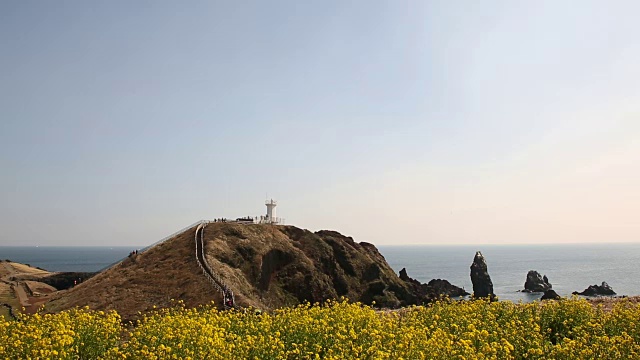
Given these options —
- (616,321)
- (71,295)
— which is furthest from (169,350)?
(71,295)

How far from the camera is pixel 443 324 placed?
16.5 meters

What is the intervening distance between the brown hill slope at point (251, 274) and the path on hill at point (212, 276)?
0.58m

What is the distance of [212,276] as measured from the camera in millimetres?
44531

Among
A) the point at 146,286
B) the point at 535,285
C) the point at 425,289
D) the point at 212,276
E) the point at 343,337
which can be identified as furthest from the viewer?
the point at 535,285

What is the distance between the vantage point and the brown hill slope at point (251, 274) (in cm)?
4191

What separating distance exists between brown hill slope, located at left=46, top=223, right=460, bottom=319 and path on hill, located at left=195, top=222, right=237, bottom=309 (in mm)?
575

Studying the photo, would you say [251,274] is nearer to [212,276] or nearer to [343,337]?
[212,276]

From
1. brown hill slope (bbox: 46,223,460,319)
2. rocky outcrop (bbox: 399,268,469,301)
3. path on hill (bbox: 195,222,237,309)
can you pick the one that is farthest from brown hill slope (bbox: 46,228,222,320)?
rocky outcrop (bbox: 399,268,469,301)

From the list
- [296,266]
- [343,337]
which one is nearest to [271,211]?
[296,266]

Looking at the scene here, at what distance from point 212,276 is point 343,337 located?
34217 millimetres

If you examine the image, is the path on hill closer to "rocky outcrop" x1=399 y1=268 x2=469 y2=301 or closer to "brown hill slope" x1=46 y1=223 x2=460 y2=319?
"brown hill slope" x1=46 y1=223 x2=460 y2=319

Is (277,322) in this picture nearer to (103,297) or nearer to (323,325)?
(323,325)

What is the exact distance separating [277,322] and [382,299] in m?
52.0

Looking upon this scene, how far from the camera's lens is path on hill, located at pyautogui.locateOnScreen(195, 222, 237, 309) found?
37094 millimetres
